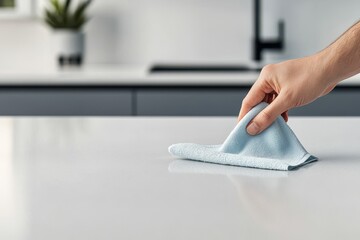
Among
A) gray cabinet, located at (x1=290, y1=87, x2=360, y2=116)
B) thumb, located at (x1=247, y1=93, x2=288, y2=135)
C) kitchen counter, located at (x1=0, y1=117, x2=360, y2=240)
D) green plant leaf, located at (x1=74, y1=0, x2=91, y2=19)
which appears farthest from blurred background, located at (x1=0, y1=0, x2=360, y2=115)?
thumb, located at (x1=247, y1=93, x2=288, y2=135)

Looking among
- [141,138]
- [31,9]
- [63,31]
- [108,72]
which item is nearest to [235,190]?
[141,138]

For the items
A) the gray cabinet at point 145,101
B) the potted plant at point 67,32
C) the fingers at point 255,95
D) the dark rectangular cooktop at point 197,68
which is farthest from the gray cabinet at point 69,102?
the fingers at point 255,95

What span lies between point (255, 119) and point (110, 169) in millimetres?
250

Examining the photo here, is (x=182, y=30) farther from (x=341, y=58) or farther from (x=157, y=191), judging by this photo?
(x=157, y=191)

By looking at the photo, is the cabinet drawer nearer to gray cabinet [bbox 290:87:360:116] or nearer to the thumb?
gray cabinet [bbox 290:87:360:116]

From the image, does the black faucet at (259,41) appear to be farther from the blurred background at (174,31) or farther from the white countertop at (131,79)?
the white countertop at (131,79)

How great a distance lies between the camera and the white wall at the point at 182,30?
11.2 feet

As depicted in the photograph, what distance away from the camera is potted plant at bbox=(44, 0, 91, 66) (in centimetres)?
326

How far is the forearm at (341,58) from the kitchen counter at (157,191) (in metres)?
0.12

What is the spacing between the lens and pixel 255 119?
1.20 m

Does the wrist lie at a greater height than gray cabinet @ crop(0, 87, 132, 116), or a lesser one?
greater

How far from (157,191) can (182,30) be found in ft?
8.38

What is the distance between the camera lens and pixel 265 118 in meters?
1.20

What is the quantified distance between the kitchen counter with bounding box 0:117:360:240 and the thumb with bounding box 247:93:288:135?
9cm
